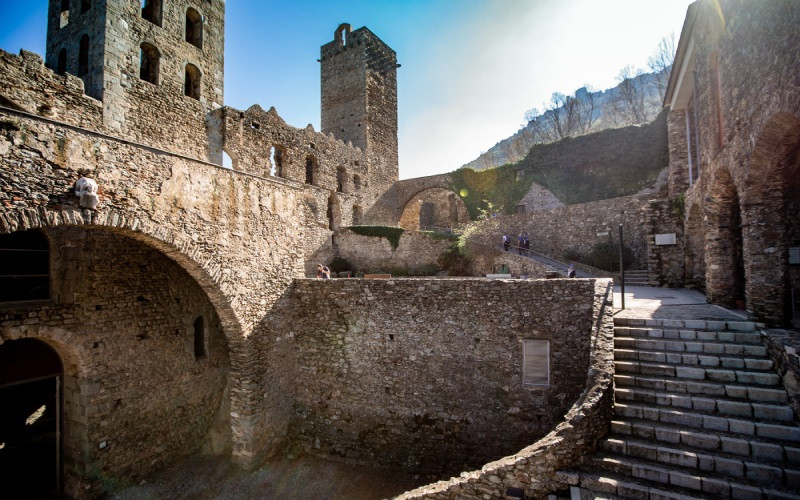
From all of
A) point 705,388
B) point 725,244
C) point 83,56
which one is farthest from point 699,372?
point 83,56

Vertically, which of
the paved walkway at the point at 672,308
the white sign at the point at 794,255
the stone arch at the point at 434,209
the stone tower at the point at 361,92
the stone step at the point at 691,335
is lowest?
the stone step at the point at 691,335

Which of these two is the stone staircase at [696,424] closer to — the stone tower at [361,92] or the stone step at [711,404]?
the stone step at [711,404]

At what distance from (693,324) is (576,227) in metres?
13.0

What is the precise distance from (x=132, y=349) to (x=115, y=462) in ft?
7.40

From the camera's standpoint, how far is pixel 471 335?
8000mm

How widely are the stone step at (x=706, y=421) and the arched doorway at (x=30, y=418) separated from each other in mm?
10560

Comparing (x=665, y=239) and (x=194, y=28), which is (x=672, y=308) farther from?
(x=194, y=28)

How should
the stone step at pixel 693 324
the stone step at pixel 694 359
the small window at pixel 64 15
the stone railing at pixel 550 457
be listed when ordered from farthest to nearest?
the small window at pixel 64 15
the stone step at pixel 693 324
the stone step at pixel 694 359
the stone railing at pixel 550 457

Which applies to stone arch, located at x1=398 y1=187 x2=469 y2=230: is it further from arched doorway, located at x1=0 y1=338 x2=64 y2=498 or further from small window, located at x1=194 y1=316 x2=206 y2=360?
arched doorway, located at x1=0 y1=338 x2=64 y2=498

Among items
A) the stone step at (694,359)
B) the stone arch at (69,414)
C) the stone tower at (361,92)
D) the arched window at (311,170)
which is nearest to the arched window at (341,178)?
the arched window at (311,170)

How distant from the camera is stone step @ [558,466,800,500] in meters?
4.21

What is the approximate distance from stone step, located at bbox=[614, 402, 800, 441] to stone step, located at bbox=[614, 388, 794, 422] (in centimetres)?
9

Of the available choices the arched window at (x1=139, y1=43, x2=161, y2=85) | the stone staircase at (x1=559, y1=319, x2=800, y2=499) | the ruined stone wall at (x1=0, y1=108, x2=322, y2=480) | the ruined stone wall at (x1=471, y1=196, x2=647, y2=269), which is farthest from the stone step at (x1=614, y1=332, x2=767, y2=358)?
the arched window at (x1=139, y1=43, x2=161, y2=85)

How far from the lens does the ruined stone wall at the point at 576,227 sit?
17.1 m
